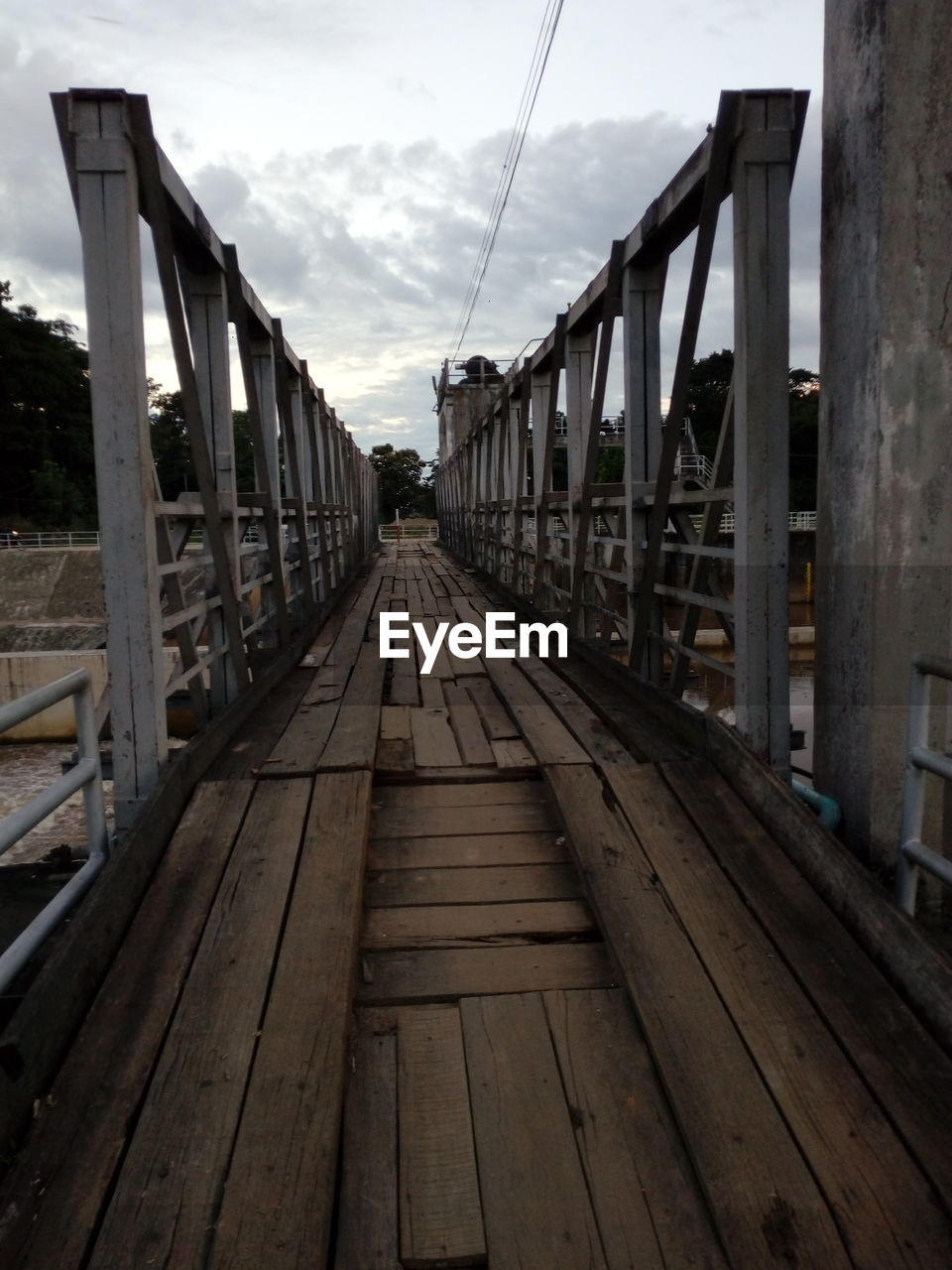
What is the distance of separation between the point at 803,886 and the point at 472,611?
638cm

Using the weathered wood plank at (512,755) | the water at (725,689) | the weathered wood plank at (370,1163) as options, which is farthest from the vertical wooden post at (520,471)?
the water at (725,689)

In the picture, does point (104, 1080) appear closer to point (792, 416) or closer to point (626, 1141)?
point (626, 1141)

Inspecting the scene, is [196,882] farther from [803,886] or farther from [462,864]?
[803,886]

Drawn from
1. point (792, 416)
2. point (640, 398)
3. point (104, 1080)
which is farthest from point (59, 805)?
point (792, 416)

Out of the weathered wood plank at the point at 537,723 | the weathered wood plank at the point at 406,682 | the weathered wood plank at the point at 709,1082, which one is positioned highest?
the weathered wood plank at the point at 537,723

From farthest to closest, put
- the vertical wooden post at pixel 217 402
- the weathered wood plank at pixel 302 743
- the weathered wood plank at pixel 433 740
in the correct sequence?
the vertical wooden post at pixel 217 402, the weathered wood plank at pixel 433 740, the weathered wood plank at pixel 302 743

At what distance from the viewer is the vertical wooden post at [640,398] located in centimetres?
423

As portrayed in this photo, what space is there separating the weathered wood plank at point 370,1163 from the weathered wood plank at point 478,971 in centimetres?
14

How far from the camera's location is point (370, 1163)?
157cm

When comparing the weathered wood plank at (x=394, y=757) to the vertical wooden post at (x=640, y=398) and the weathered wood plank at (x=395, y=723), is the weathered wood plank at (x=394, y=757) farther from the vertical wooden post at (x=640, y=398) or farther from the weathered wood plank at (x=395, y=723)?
the vertical wooden post at (x=640, y=398)

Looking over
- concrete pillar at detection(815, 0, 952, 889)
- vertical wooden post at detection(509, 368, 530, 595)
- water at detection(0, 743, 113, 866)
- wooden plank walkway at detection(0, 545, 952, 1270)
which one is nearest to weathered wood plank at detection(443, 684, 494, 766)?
wooden plank walkway at detection(0, 545, 952, 1270)

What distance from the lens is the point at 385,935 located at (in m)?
2.24

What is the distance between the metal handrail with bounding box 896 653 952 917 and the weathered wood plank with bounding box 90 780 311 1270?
1473 millimetres

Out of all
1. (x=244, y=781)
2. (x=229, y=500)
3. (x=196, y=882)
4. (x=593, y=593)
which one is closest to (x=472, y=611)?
(x=593, y=593)
